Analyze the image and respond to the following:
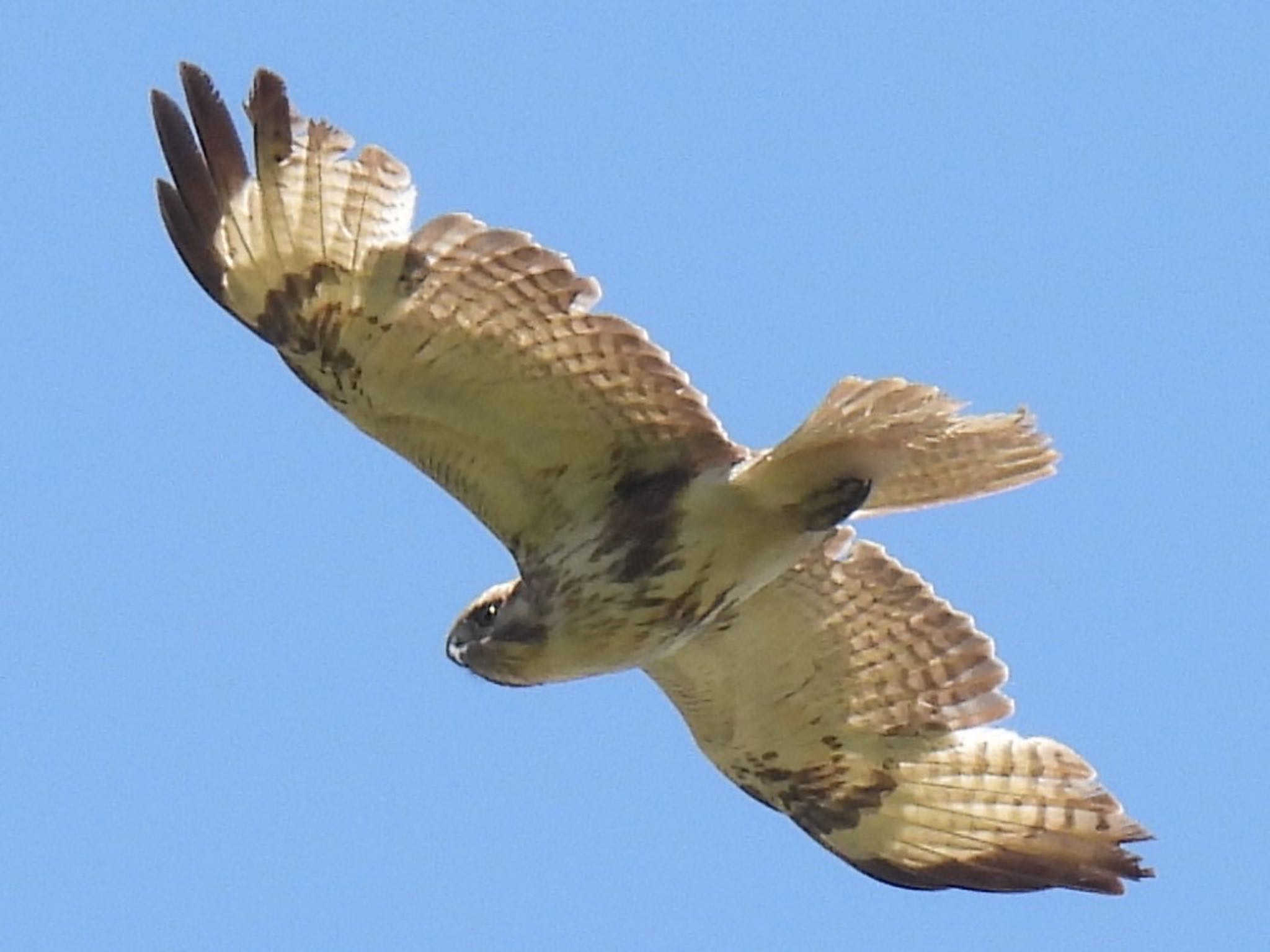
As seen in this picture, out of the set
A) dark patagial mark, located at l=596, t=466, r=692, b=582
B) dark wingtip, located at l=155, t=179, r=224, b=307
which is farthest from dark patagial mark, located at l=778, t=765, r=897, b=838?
dark wingtip, located at l=155, t=179, r=224, b=307

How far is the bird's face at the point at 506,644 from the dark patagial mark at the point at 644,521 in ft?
1.05

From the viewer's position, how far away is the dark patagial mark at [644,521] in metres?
8.77

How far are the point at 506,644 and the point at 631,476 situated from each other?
684mm

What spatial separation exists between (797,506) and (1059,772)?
1745 mm

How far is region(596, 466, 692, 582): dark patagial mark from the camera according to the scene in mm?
8766

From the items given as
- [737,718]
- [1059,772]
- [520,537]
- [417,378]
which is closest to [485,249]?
[417,378]

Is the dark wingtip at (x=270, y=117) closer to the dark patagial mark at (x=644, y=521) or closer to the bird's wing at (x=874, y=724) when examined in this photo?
the dark patagial mark at (x=644, y=521)

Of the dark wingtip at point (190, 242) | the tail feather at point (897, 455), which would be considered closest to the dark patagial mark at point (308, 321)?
the dark wingtip at point (190, 242)

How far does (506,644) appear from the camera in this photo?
28.6ft

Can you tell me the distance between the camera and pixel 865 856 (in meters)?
9.92

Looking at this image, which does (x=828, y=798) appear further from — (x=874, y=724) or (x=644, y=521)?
(x=644, y=521)

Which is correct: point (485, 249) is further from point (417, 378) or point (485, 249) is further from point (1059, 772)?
point (1059, 772)

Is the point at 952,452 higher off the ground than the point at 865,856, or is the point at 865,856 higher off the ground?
the point at 952,452

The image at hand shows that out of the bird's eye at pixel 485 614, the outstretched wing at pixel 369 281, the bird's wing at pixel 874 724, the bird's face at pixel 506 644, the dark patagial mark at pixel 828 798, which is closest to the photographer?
the outstretched wing at pixel 369 281
